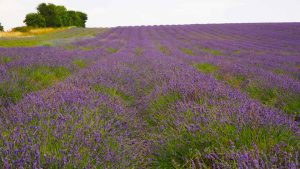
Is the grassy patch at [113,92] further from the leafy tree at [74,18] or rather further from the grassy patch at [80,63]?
the leafy tree at [74,18]

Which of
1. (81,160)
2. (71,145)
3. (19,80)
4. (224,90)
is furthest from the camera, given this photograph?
(19,80)

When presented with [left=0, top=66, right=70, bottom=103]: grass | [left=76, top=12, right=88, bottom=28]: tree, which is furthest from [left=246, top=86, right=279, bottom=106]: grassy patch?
[left=76, top=12, right=88, bottom=28]: tree

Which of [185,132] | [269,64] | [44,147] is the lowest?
[269,64]

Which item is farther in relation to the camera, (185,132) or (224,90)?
(224,90)

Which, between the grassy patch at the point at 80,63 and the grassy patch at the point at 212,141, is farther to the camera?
the grassy patch at the point at 80,63

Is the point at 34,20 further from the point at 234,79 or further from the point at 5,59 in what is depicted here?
the point at 234,79

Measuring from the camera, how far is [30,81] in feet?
17.0

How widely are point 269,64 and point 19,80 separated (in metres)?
6.63

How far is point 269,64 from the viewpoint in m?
8.88

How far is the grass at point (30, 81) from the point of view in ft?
13.8

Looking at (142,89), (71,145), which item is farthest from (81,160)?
(142,89)

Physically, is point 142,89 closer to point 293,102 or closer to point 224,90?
point 224,90

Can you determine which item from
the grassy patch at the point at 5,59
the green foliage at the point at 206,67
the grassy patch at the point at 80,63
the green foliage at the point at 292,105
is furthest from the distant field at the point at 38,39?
the green foliage at the point at 292,105

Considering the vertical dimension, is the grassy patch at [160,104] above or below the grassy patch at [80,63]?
above
